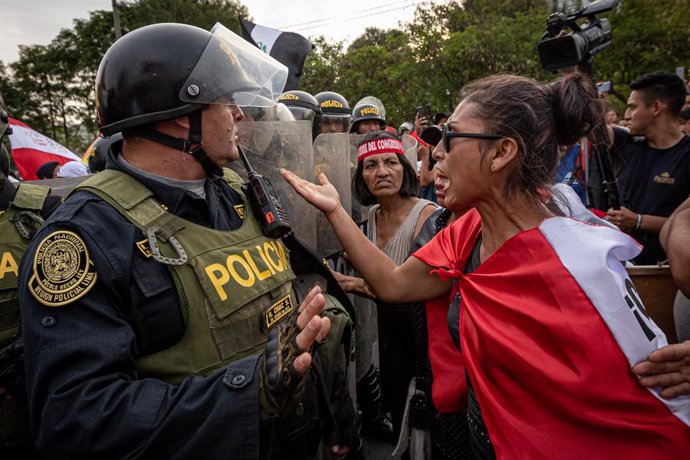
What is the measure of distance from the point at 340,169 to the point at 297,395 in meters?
1.77

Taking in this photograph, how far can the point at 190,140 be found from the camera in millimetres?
1839

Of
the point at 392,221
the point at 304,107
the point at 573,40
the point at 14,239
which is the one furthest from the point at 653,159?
the point at 14,239

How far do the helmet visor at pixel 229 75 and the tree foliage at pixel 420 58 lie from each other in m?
10.3

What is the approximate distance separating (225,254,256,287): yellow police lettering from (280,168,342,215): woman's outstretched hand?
72 cm

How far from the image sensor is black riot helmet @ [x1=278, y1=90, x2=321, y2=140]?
15.1ft

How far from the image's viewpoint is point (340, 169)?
2902 mm

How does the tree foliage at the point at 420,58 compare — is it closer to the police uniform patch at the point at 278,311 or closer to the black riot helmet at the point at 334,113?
the black riot helmet at the point at 334,113

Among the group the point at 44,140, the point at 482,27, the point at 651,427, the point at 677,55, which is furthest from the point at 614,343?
the point at 677,55

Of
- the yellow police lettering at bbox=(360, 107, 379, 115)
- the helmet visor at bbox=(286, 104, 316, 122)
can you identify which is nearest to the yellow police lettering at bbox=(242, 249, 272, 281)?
the helmet visor at bbox=(286, 104, 316, 122)

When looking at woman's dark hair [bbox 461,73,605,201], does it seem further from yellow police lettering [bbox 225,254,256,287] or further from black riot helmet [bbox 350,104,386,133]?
black riot helmet [bbox 350,104,386,133]

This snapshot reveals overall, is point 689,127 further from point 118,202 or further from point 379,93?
point 379,93

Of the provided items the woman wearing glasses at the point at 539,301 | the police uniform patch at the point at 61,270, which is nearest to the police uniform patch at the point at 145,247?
the police uniform patch at the point at 61,270

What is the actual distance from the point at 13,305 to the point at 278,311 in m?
1.21

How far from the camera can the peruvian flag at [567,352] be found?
1.50 meters
